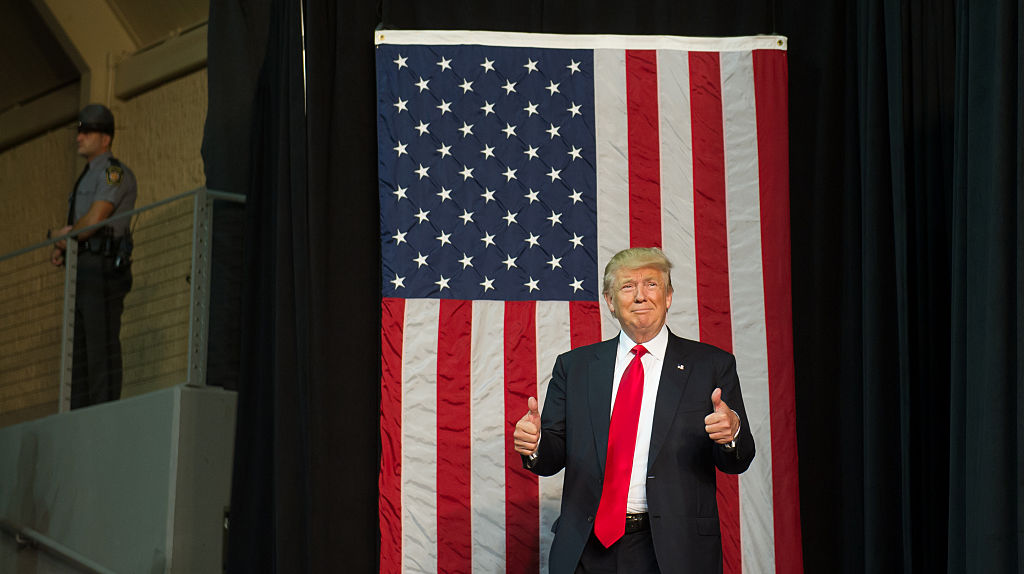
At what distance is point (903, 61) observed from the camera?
177 inches

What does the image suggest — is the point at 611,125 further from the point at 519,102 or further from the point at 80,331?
the point at 80,331

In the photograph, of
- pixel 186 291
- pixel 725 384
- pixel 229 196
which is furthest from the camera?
pixel 186 291

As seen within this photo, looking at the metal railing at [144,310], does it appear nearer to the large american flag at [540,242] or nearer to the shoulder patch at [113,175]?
the shoulder patch at [113,175]

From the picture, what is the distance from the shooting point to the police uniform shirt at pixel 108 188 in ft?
19.8

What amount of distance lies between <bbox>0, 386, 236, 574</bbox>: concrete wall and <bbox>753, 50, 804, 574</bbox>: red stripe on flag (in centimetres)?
263

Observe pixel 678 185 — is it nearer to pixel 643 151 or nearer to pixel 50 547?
pixel 643 151

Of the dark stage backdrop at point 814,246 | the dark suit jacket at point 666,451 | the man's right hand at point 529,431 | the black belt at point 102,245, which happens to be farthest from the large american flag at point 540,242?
A: the black belt at point 102,245

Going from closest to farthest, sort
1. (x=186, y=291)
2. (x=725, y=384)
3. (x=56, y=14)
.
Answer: (x=725, y=384), (x=186, y=291), (x=56, y=14)

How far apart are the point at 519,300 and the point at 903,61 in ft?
5.70

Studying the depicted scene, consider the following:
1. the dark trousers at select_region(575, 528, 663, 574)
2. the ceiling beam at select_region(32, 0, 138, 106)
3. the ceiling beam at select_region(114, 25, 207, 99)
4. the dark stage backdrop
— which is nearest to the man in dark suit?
the dark trousers at select_region(575, 528, 663, 574)

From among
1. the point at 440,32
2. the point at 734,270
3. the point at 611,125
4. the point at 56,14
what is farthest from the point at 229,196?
the point at 56,14

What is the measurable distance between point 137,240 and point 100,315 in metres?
1.93

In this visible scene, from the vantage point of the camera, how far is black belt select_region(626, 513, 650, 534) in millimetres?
3244

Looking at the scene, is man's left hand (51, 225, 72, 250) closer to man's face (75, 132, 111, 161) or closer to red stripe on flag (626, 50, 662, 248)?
man's face (75, 132, 111, 161)
